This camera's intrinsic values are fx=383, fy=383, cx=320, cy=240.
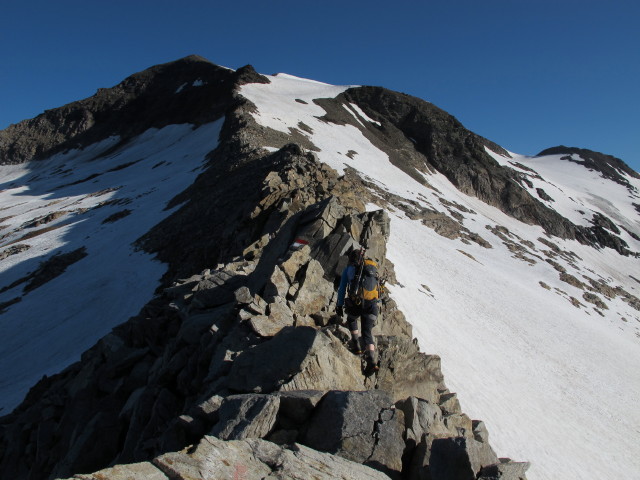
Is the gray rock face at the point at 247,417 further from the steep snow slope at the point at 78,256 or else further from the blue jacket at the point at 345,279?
the steep snow slope at the point at 78,256

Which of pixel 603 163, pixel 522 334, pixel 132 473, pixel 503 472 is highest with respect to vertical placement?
pixel 603 163

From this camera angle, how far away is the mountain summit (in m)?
5.91

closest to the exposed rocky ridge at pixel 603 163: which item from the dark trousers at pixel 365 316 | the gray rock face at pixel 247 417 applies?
the dark trousers at pixel 365 316

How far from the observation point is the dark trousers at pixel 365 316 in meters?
8.45

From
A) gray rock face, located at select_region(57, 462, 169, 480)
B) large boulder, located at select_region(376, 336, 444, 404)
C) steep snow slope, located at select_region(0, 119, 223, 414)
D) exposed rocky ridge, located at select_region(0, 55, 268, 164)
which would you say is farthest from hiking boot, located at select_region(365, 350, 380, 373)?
exposed rocky ridge, located at select_region(0, 55, 268, 164)

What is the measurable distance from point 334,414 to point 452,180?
72.6m

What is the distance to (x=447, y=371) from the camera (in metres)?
15.4

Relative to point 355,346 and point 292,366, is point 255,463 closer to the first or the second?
point 292,366

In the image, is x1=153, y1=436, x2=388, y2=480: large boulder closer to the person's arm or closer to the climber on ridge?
the climber on ridge

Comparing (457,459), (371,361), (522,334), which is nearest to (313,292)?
(371,361)

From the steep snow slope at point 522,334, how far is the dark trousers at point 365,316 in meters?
8.02

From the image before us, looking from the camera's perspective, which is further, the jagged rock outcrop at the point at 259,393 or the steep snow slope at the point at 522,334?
the steep snow slope at the point at 522,334

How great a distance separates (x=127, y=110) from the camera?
98.6 metres

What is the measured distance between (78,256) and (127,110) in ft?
278
